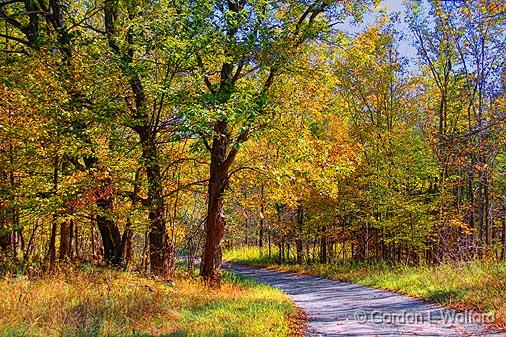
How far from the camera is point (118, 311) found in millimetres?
7340

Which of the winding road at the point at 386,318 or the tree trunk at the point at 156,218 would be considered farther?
the tree trunk at the point at 156,218

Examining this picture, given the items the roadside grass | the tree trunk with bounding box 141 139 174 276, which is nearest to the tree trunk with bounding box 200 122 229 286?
the tree trunk with bounding box 141 139 174 276

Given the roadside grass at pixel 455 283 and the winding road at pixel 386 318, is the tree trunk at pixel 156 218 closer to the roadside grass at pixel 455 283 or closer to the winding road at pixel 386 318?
the winding road at pixel 386 318

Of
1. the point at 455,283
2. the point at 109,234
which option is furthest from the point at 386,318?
the point at 109,234

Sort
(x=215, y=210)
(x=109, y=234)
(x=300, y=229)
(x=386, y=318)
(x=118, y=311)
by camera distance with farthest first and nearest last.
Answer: (x=300, y=229), (x=109, y=234), (x=215, y=210), (x=386, y=318), (x=118, y=311)

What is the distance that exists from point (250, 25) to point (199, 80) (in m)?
2.14

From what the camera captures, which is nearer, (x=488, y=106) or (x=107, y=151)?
(x=107, y=151)

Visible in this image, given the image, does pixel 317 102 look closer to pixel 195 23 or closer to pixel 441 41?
pixel 195 23

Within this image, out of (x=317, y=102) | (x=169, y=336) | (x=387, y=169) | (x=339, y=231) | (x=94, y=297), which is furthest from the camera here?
(x=339, y=231)

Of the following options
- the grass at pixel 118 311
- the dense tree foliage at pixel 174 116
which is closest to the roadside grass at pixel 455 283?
the dense tree foliage at pixel 174 116

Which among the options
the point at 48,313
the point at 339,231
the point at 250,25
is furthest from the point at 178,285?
the point at 339,231

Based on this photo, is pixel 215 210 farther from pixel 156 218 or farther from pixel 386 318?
pixel 386 318

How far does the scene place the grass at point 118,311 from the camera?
6.37m

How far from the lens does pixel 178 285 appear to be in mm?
11727
